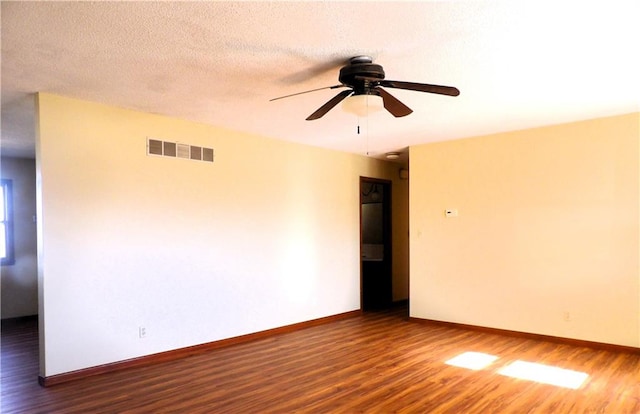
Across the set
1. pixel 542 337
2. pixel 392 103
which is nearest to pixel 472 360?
pixel 542 337

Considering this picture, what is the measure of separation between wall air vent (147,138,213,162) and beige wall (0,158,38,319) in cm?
354

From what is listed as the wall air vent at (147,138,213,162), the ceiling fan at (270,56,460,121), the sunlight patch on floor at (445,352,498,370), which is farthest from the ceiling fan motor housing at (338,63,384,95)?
the sunlight patch on floor at (445,352,498,370)

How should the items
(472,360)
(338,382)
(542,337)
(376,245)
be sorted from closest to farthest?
(338,382), (472,360), (542,337), (376,245)

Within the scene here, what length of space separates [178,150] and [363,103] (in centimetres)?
244

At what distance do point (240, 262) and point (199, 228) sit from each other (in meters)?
0.70

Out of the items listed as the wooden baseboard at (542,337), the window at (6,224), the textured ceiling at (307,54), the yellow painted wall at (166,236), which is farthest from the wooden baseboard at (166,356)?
the window at (6,224)

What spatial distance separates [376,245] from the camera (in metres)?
7.61

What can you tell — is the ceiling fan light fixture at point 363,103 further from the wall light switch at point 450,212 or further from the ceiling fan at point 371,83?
the wall light switch at point 450,212

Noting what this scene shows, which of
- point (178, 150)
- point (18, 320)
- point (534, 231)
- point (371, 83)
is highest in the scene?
point (371, 83)

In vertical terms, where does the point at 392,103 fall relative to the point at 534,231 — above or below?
above

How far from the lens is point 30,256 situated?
6156 millimetres

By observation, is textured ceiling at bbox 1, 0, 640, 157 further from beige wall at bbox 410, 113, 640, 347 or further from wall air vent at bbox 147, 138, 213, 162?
beige wall at bbox 410, 113, 640, 347

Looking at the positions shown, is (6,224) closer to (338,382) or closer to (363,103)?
(338,382)

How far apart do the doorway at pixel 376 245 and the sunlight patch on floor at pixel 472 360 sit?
8.57 feet
